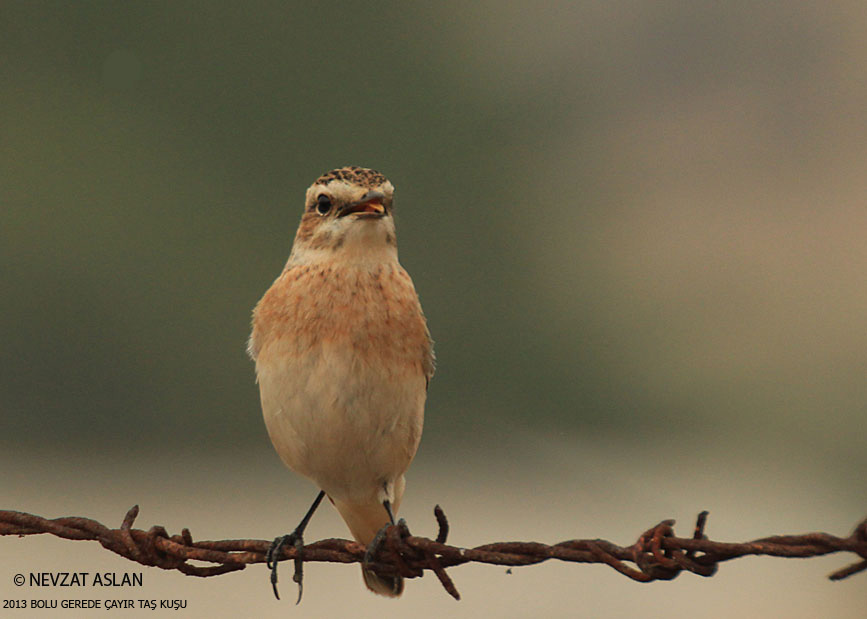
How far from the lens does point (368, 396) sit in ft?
11.4

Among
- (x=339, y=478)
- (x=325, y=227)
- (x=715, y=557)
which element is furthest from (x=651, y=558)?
(x=325, y=227)

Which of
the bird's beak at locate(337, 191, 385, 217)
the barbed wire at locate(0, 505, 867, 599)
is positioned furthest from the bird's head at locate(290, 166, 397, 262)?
the barbed wire at locate(0, 505, 867, 599)

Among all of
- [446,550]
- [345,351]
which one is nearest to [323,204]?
[345,351]

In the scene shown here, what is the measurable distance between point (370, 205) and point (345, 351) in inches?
23.2

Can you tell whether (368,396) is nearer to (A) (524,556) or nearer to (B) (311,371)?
(B) (311,371)

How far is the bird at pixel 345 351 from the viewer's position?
350 cm

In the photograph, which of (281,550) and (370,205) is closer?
(281,550)

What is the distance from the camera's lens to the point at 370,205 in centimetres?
368

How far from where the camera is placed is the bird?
3.50m

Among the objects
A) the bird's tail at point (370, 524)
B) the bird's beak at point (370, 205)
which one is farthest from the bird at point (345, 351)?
the bird's tail at point (370, 524)

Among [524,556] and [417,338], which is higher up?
[417,338]

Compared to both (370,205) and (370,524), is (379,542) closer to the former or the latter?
(370,524)

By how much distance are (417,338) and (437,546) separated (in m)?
1.11

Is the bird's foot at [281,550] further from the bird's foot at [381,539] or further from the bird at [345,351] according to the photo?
the bird's foot at [381,539]
